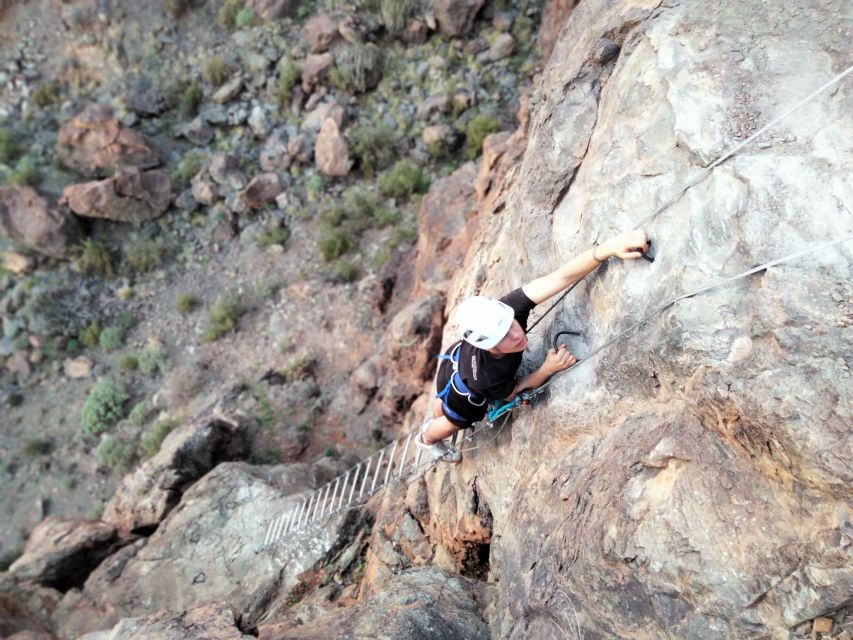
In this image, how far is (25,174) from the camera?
13.0 m

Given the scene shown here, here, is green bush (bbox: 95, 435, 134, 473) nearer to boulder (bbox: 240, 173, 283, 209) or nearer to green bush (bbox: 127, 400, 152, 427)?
green bush (bbox: 127, 400, 152, 427)

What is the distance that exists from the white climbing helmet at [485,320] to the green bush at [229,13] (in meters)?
14.4

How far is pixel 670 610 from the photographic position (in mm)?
2744

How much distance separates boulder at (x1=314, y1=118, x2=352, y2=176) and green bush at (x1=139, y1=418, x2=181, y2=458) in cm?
615

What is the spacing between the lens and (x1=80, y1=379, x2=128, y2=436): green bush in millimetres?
11633

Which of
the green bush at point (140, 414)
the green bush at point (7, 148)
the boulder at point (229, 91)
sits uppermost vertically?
the green bush at point (7, 148)

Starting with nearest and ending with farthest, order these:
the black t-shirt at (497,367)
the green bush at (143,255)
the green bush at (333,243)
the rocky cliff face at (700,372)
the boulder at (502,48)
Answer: the rocky cliff face at (700,372), the black t-shirt at (497,367), the green bush at (333,243), the boulder at (502,48), the green bush at (143,255)

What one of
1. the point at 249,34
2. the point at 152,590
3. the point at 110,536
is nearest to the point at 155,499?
the point at 110,536

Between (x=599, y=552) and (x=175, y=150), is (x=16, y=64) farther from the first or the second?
(x=599, y=552)

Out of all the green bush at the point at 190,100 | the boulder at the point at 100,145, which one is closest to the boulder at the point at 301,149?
the green bush at the point at 190,100

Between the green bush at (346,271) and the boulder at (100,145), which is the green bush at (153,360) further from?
the boulder at (100,145)

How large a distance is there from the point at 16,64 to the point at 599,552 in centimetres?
1763

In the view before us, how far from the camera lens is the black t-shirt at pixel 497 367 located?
3.70m

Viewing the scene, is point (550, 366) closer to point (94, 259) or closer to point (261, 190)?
point (261, 190)
